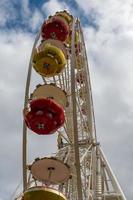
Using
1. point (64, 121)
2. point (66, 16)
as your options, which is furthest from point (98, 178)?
point (66, 16)

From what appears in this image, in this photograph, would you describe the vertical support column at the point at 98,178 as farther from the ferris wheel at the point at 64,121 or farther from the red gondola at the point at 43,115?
the red gondola at the point at 43,115

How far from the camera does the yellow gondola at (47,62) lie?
18406mm

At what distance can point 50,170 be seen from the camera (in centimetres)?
1584

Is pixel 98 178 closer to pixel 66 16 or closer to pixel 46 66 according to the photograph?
pixel 46 66

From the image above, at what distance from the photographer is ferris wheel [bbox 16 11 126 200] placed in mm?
15641

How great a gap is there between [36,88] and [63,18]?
4.73m

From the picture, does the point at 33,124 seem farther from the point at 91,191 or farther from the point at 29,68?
the point at 91,191

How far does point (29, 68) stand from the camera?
18375 mm

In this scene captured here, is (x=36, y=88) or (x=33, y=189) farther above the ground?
(x=36, y=88)

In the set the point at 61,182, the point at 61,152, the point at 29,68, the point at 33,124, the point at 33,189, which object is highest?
the point at 29,68

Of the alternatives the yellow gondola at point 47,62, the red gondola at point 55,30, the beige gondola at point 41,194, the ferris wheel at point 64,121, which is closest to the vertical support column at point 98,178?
the ferris wheel at point 64,121

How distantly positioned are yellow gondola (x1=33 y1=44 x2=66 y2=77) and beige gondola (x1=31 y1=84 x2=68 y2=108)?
0.97 metres

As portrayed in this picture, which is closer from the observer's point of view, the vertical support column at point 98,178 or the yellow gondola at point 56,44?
the vertical support column at point 98,178

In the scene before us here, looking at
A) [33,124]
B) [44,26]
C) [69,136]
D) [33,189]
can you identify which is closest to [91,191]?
[69,136]
